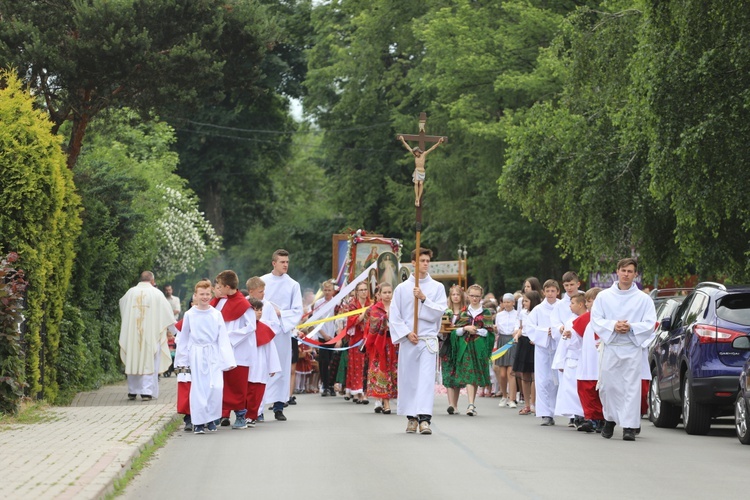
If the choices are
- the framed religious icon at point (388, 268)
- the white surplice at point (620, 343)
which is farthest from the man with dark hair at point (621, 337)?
the framed religious icon at point (388, 268)

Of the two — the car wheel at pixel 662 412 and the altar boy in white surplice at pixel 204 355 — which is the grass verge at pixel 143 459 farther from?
the car wheel at pixel 662 412

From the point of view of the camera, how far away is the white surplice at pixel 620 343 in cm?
1556

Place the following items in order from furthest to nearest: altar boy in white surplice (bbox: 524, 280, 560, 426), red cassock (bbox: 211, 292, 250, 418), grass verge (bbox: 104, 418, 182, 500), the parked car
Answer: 1. altar boy in white surplice (bbox: 524, 280, 560, 426)
2. red cassock (bbox: 211, 292, 250, 418)
3. the parked car
4. grass verge (bbox: 104, 418, 182, 500)

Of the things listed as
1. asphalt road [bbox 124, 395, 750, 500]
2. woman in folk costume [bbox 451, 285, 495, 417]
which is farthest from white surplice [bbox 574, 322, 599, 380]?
woman in folk costume [bbox 451, 285, 495, 417]

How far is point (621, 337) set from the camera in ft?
51.5

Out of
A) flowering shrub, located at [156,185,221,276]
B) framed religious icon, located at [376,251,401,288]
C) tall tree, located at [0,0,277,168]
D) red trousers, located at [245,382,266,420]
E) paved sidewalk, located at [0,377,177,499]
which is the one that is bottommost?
paved sidewalk, located at [0,377,177,499]

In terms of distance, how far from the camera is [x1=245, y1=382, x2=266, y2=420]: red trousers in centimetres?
1703

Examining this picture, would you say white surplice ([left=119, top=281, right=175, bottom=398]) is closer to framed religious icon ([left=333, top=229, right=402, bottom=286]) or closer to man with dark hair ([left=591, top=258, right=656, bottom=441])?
man with dark hair ([left=591, top=258, right=656, bottom=441])

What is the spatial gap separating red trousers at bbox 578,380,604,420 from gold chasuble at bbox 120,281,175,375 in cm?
786

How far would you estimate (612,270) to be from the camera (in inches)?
1171

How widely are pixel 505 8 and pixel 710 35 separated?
21.0 m

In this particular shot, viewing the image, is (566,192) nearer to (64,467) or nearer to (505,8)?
(505,8)

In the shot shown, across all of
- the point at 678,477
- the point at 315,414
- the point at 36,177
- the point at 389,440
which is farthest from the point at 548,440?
the point at 36,177

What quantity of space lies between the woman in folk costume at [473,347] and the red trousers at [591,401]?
2916 mm
